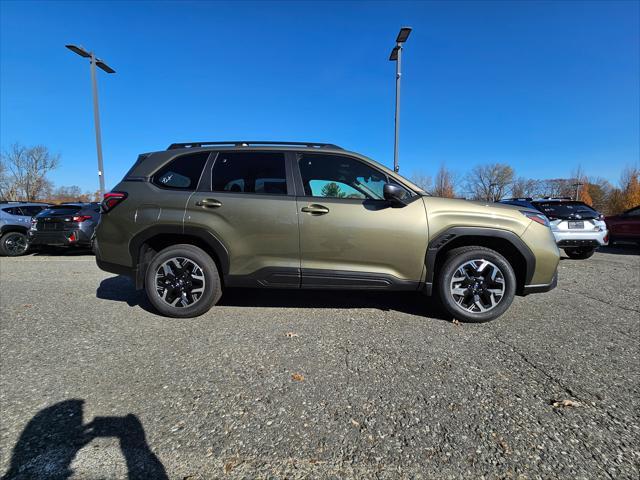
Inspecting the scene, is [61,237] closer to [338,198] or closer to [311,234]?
[311,234]

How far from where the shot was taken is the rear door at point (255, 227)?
3746mm

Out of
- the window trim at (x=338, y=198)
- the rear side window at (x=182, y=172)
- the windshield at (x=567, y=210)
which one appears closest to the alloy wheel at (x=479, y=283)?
the window trim at (x=338, y=198)

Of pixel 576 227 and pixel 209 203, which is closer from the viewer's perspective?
pixel 209 203

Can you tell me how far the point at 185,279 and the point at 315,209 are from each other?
1663mm

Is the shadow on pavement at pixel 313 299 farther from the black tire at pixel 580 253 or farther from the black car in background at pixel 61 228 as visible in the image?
Answer: the black tire at pixel 580 253

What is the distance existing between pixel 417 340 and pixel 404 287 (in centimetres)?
64

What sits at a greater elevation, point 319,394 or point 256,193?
point 256,193

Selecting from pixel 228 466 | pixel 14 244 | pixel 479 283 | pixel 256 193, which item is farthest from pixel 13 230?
pixel 479 283

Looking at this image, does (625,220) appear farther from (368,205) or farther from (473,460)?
(473,460)

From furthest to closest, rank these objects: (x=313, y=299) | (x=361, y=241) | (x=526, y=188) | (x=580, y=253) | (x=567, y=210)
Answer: (x=526, y=188) → (x=580, y=253) → (x=567, y=210) → (x=313, y=299) → (x=361, y=241)

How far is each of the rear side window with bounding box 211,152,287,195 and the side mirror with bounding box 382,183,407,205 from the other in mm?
1106

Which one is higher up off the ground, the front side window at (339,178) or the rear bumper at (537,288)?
the front side window at (339,178)

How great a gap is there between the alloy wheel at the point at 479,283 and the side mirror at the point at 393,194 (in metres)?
0.99

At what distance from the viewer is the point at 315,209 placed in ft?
12.2
